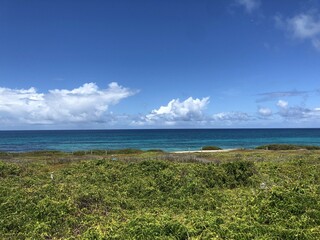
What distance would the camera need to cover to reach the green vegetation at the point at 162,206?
999 cm

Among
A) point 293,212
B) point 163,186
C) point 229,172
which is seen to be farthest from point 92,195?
point 229,172

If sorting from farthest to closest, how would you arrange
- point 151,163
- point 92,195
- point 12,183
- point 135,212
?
point 151,163
point 12,183
point 92,195
point 135,212

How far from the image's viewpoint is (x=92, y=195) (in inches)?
574

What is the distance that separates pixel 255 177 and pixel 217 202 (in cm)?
702

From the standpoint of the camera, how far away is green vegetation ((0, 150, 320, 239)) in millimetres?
9992

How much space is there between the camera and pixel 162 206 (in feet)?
48.2

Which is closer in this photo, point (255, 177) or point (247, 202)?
point (247, 202)

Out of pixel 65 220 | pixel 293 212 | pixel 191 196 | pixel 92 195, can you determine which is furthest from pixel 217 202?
pixel 65 220

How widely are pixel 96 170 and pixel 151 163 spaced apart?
397 cm

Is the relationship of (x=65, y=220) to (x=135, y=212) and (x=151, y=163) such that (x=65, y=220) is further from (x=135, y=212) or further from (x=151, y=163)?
(x=151, y=163)

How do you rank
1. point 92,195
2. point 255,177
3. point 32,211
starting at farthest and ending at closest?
point 255,177, point 92,195, point 32,211

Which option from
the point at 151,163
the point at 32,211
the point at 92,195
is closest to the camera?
the point at 32,211

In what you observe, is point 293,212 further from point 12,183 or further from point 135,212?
point 12,183

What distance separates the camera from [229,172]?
2147 centimetres
